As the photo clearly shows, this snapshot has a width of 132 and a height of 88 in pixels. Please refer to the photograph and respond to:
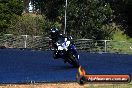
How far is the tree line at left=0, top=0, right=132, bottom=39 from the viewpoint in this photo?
3250cm

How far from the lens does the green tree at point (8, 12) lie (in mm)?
33656

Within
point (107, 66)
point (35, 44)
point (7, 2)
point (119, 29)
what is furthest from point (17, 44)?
point (119, 29)

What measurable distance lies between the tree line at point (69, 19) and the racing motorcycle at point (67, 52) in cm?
1551

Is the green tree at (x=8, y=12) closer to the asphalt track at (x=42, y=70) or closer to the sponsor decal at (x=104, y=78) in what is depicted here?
the asphalt track at (x=42, y=70)

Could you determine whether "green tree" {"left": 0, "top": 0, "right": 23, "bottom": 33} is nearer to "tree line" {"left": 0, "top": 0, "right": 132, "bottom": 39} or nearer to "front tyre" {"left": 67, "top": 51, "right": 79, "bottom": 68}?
"tree line" {"left": 0, "top": 0, "right": 132, "bottom": 39}

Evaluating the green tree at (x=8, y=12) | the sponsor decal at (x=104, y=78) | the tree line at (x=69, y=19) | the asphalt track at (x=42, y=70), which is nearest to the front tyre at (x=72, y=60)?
the asphalt track at (x=42, y=70)

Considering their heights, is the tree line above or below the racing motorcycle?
above

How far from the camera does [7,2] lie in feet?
120

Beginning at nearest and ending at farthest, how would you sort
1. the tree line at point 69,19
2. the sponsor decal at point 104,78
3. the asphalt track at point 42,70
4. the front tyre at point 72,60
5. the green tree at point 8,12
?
the sponsor decal at point 104,78
the asphalt track at point 42,70
the front tyre at point 72,60
the tree line at point 69,19
the green tree at point 8,12

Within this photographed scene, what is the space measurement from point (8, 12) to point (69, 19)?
5394 millimetres

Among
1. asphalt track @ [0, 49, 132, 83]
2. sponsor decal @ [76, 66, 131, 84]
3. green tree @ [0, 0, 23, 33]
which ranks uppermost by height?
green tree @ [0, 0, 23, 33]

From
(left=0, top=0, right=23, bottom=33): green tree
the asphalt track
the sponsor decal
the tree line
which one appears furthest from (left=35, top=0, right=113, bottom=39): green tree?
the sponsor decal

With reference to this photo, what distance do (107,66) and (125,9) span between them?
23.7m

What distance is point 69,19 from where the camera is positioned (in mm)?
32781
